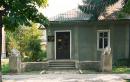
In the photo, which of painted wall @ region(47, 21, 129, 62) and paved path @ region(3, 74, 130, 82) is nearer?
paved path @ region(3, 74, 130, 82)

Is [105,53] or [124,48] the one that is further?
[124,48]

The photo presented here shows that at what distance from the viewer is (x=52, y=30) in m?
30.5

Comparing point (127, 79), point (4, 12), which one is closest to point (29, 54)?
point (127, 79)

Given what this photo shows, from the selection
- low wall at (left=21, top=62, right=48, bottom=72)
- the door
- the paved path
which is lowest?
the paved path

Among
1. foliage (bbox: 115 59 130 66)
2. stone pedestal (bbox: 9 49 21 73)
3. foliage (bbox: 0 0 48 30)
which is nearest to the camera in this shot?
foliage (bbox: 0 0 48 30)

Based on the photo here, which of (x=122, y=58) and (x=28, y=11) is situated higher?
(x=28, y=11)

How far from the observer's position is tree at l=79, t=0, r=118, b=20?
2772 cm

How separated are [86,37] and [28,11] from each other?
1520 cm

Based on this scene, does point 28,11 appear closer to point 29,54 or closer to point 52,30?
point 52,30

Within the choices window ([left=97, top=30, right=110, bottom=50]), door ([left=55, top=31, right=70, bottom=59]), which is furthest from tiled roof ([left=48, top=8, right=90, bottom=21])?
window ([left=97, top=30, right=110, bottom=50])

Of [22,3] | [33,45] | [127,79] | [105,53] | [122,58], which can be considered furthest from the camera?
[33,45]

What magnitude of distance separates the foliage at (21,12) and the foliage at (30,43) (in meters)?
16.5

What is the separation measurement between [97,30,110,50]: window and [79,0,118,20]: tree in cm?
193

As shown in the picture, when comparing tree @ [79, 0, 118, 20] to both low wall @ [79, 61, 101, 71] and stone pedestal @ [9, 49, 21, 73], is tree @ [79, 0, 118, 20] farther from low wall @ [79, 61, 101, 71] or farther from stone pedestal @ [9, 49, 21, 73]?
stone pedestal @ [9, 49, 21, 73]
